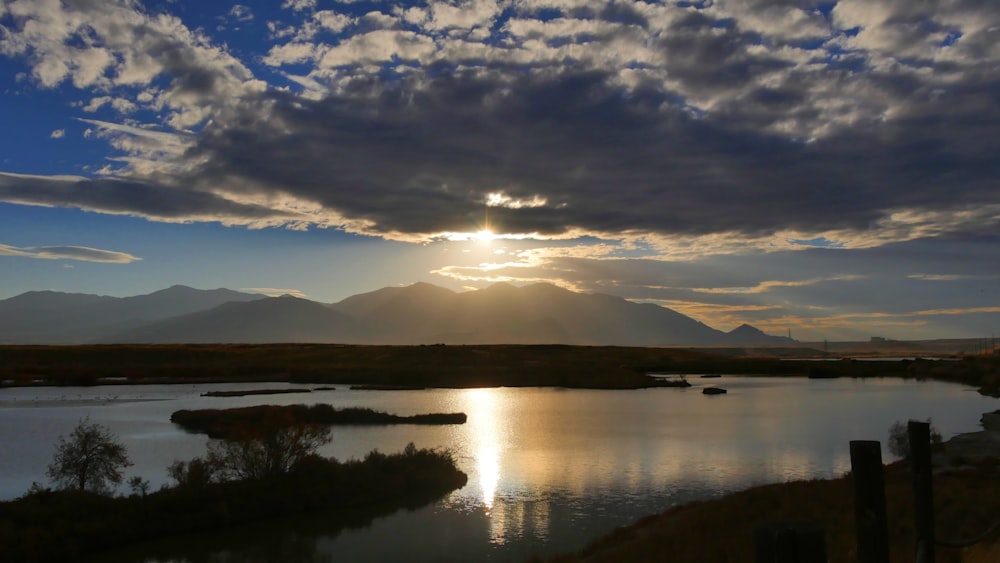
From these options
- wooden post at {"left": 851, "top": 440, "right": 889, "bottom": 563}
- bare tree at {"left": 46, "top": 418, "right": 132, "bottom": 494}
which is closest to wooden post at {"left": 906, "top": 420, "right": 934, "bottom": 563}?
wooden post at {"left": 851, "top": 440, "right": 889, "bottom": 563}

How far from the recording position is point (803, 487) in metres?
24.8

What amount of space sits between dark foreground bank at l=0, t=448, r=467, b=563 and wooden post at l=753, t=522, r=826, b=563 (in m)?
23.3

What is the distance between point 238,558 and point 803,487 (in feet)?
63.5

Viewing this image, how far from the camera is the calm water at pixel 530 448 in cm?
2400

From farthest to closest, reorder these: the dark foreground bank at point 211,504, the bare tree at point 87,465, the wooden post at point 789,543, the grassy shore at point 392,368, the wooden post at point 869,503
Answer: the grassy shore at point 392,368 → the bare tree at point 87,465 → the dark foreground bank at point 211,504 → the wooden post at point 869,503 → the wooden post at point 789,543

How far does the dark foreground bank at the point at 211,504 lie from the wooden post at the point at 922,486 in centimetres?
2327

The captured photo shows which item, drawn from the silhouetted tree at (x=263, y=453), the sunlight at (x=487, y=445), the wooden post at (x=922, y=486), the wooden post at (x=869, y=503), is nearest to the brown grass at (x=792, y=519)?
the wooden post at (x=922, y=486)

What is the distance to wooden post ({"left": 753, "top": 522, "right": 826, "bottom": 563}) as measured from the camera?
4493 mm

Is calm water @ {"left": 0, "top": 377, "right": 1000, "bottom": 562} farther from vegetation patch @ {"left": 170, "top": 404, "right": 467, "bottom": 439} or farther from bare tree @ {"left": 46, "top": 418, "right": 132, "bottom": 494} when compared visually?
bare tree @ {"left": 46, "top": 418, "right": 132, "bottom": 494}

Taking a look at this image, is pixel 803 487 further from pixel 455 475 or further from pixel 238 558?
pixel 238 558

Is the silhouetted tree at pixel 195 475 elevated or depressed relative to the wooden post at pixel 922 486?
depressed

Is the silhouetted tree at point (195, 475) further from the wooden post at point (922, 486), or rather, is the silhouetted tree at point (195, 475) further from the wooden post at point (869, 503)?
the wooden post at point (869, 503)

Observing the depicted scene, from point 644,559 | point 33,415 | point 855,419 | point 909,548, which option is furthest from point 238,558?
point 855,419

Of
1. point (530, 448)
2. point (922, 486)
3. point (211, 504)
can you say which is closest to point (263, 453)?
point (211, 504)
